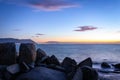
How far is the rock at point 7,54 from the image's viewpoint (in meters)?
14.4

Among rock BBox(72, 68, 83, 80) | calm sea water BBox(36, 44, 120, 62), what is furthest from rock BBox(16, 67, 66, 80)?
calm sea water BBox(36, 44, 120, 62)

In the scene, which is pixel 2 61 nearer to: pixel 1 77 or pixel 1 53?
pixel 1 53

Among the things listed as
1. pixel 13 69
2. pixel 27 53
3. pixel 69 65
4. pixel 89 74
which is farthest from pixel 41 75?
pixel 27 53

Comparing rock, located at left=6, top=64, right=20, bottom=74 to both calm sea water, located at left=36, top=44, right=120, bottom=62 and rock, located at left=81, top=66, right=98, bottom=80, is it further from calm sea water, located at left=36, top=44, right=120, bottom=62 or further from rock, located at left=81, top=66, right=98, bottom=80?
calm sea water, located at left=36, top=44, right=120, bottom=62

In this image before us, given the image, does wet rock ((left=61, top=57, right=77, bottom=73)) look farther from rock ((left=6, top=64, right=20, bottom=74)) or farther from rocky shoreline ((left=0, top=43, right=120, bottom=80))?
rock ((left=6, top=64, right=20, bottom=74))

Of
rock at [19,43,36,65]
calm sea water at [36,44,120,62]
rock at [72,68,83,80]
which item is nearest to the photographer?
rock at [72,68,83,80]

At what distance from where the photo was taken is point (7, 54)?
1445cm

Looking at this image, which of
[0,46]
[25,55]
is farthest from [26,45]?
[0,46]

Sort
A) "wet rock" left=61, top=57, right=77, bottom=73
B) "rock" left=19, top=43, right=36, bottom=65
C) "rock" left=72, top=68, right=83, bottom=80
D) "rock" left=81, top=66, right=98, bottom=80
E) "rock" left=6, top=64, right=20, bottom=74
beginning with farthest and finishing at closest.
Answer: "rock" left=19, top=43, right=36, bottom=65, "wet rock" left=61, top=57, right=77, bottom=73, "rock" left=6, top=64, right=20, bottom=74, "rock" left=81, top=66, right=98, bottom=80, "rock" left=72, top=68, right=83, bottom=80

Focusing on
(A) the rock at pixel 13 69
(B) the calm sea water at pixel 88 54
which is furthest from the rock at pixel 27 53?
(B) the calm sea water at pixel 88 54

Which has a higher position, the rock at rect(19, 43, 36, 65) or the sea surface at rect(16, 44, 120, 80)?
the rock at rect(19, 43, 36, 65)

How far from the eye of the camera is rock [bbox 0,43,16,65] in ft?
47.1

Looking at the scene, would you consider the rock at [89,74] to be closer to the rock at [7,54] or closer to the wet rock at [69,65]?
the wet rock at [69,65]

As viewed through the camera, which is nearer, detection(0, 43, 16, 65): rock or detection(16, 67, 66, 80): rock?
detection(16, 67, 66, 80): rock
